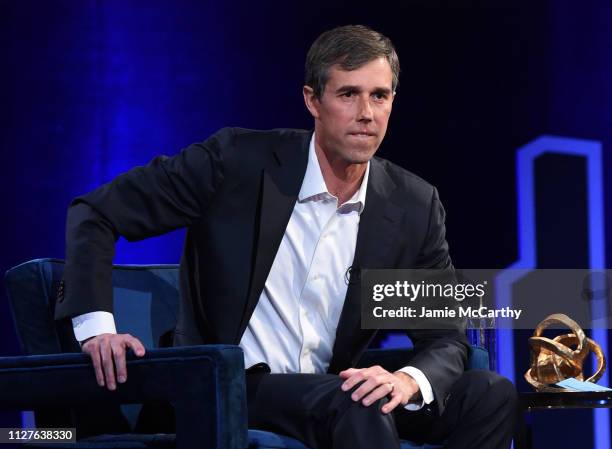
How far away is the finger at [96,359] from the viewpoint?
177 cm

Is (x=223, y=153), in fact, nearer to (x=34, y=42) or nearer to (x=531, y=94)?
(x=34, y=42)

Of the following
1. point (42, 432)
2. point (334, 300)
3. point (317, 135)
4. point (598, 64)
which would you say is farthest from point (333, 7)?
point (42, 432)

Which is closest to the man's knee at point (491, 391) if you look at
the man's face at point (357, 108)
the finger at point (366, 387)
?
the finger at point (366, 387)

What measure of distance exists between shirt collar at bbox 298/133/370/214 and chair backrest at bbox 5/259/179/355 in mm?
434

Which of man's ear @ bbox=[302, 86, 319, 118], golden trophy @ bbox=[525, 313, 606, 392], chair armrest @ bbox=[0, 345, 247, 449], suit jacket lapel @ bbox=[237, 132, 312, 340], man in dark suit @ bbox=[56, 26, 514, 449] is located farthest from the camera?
golden trophy @ bbox=[525, 313, 606, 392]

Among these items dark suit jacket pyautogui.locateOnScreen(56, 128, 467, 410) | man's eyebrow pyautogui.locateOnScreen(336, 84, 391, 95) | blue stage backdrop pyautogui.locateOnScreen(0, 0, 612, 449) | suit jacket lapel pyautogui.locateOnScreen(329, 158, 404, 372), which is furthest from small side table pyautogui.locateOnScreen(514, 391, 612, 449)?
blue stage backdrop pyautogui.locateOnScreen(0, 0, 612, 449)

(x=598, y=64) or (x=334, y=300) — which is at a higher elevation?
(x=598, y=64)

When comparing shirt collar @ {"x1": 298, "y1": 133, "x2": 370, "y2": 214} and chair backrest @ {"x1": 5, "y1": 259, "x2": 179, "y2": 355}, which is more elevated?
Answer: shirt collar @ {"x1": 298, "y1": 133, "x2": 370, "y2": 214}

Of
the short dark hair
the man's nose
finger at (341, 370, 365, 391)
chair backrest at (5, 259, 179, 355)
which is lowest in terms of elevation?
finger at (341, 370, 365, 391)

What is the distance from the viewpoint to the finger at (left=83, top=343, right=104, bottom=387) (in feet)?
5.81

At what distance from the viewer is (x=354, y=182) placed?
218 cm

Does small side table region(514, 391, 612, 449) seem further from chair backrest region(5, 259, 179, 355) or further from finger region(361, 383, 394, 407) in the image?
chair backrest region(5, 259, 179, 355)

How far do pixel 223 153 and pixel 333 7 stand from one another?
5.89ft

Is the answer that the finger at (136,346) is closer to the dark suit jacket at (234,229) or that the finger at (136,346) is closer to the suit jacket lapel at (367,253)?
the dark suit jacket at (234,229)
